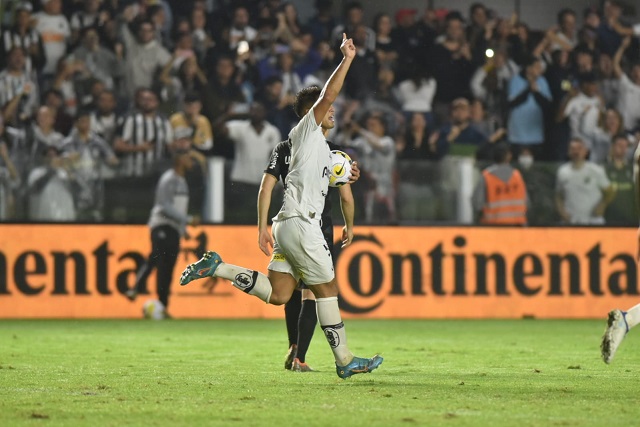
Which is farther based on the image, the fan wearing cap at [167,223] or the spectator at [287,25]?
the spectator at [287,25]

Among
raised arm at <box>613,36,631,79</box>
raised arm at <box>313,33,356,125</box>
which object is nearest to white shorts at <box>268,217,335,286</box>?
raised arm at <box>313,33,356,125</box>

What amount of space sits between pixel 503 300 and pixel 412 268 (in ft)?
4.51

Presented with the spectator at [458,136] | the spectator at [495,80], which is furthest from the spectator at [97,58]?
the spectator at [495,80]

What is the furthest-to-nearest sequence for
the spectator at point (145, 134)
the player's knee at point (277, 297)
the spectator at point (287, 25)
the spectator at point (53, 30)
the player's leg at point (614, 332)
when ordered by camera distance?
1. the spectator at point (287, 25)
2. the spectator at point (53, 30)
3. the spectator at point (145, 134)
4. the player's knee at point (277, 297)
5. the player's leg at point (614, 332)

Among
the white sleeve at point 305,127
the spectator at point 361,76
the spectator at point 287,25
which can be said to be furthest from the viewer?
the spectator at point 287,25

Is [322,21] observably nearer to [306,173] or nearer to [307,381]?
[306,173]

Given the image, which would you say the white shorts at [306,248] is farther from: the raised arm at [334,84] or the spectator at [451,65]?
the spectator at [451,65]

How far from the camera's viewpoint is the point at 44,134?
1823 centimetres

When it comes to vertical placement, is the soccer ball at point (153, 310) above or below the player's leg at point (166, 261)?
below

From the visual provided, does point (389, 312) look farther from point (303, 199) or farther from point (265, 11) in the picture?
point (303, 199)

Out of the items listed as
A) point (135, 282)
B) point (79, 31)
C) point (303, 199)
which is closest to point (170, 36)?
point (79, 31)

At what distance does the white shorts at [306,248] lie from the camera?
28.5 feet

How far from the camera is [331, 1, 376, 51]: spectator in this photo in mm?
20859

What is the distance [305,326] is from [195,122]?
9.72 m
